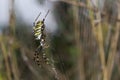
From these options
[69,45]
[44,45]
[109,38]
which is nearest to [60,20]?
[69,45]

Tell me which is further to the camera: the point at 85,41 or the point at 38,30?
the point at 85,41

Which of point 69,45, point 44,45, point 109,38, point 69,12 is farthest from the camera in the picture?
point 69,45

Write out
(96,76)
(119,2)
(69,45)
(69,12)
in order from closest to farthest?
(119,2) → (96,76) → (69,12) → (69,45)

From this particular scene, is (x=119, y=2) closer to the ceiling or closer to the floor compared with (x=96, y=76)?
closer to the ceiling

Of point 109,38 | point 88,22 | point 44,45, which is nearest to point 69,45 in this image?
point 109,38

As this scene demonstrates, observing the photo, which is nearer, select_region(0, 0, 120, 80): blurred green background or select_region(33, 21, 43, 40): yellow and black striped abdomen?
select_region(33, 21, 43, 40): yellow and black striped abdomen

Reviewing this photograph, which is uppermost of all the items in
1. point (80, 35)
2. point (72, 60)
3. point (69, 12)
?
point (69, 12)

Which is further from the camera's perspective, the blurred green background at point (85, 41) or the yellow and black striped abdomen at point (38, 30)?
the blurred green background at point (85, 41)

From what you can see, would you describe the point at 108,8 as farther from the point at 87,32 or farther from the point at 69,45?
the point at 69,45

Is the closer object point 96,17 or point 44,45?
point 44,45

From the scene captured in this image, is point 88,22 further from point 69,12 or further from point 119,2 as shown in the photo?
point 69,12
